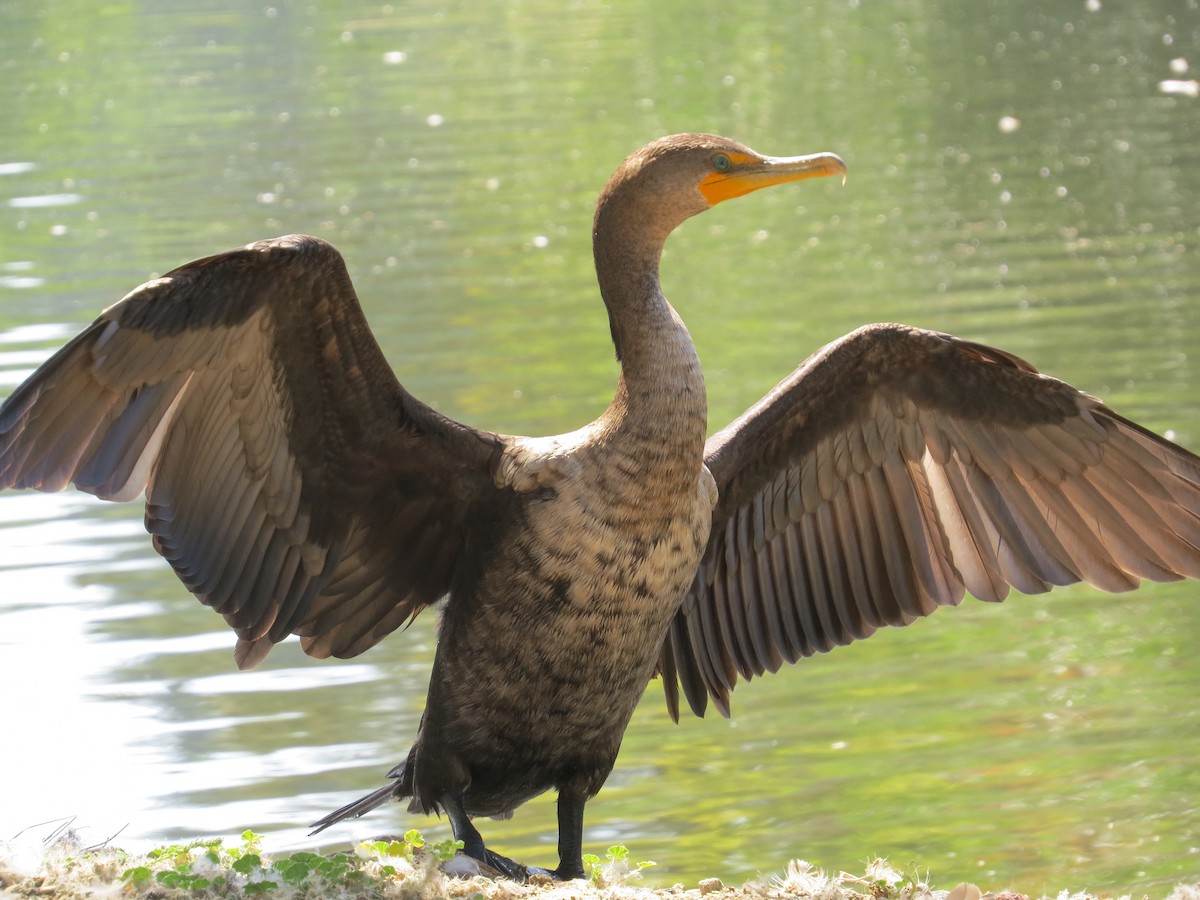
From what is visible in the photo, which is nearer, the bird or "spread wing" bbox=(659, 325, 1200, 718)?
the bird

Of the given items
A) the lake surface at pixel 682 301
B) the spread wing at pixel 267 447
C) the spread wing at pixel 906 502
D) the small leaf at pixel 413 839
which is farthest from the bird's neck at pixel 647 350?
the lake surface at pixel 682 301

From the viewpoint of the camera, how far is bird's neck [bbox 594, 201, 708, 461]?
486 cm

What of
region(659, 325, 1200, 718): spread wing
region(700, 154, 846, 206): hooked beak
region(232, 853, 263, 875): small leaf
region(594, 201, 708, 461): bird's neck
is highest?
region(700, 154, 846, 206): hooked beak

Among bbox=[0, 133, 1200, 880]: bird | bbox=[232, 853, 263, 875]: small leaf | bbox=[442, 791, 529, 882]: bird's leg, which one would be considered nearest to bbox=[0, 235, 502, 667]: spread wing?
bbox=[0, 133, 1200, 880]: bird

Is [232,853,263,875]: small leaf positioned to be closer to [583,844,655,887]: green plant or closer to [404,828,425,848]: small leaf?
[404,828,425,848]: small leaf

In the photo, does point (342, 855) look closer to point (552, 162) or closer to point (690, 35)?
point (552, 162)

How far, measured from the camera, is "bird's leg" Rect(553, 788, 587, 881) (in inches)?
209

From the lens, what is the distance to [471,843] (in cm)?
509

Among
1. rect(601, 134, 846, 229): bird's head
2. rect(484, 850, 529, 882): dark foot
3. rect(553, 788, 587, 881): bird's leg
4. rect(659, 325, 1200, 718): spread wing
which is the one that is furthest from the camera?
rect(659, 325, 1200, 718): spread wing

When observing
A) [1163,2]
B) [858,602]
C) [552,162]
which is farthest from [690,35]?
[858,602]

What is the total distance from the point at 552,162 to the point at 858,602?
41.1ft

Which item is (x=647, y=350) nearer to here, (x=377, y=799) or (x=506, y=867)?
(x=506, y=867)

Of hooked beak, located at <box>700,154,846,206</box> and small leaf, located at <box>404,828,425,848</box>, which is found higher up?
hooked beak, located at <box>700,154,846,206</box>

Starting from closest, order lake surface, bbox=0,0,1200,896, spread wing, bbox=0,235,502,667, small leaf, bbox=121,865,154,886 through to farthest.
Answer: small leaf, bbox=121,865,154,886
spread wing, bbox=0,235,502,667
lake surface, bbox=0,0,1200,896
